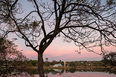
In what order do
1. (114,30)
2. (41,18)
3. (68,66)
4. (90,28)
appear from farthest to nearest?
(68,66)
(41,18)
(90,28)
(114,30)

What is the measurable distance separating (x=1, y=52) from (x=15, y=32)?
3.56 ft

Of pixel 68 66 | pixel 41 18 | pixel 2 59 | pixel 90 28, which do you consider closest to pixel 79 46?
pixel 90 28

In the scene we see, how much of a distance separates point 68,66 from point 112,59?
4650 centimetres

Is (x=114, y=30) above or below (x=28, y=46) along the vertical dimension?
above

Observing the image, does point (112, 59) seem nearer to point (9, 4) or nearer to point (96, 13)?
point (96, 13)

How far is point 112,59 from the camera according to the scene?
6609 millimetres

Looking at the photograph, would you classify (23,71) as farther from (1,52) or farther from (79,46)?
(79,46)

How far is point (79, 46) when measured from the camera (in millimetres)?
7172

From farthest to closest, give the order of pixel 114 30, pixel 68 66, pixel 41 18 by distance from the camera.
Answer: pixel 68 66
pixel 41 18
pixel 114 30

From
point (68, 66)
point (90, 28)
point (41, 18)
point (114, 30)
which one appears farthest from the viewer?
point (68, 66)

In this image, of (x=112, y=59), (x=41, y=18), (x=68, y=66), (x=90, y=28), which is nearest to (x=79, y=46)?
(x=90, y=28)

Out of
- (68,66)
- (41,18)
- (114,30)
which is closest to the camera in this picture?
(114,30)

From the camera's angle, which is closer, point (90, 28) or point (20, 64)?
point (90, 28)

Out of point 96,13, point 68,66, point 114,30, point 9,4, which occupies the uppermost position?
point 9,4
